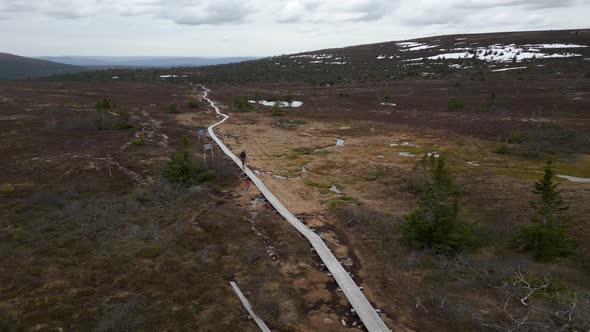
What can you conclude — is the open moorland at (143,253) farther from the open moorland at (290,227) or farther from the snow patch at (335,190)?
the snow patch at (335,190)

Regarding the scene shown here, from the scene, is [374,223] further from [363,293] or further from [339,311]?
[339,311]

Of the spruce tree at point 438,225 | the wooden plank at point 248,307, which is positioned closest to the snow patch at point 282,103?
the spruce tree at point 438,225

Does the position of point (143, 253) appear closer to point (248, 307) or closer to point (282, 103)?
point (248, 307)

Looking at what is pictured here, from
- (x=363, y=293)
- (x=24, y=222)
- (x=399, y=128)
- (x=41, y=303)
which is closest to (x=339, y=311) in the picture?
(x=363, y=293)

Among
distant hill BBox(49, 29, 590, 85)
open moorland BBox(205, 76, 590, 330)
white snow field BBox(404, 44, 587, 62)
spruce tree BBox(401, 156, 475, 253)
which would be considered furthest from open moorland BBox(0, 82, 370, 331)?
white snow field BBox(404, 44, 587, 62)

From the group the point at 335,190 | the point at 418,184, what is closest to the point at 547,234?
the point at 418,184

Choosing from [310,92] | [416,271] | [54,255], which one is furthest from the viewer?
[310,92]

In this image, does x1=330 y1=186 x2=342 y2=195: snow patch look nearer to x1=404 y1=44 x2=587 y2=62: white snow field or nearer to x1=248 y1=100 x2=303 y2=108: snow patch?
x1=248 y1=100 x2=303 y2=108: snow patch

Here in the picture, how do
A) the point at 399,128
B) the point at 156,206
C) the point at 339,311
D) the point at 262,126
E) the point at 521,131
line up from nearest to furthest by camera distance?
the point at 339,311, the point at 156,206, the point at 521,131, the point at 399,128, the point at 262,126

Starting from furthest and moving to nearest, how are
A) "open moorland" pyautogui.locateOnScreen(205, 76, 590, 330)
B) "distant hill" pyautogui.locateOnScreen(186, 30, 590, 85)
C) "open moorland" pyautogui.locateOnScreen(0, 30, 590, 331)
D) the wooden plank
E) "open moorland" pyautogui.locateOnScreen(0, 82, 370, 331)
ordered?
"distant hill" pyautogui.locateOnScreen(186, 30, 590, 85), "open moorland" pyautogui.locateOnScreen(205, 76, 590, 330), "open moorland" pyautogui.locateOnScreen(0, 30, 590, 331), "open moorland" pyautogui.locateOnScreen(0, 82, 370, 331), the wooden plank

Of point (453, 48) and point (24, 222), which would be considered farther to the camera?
point (453, 48)

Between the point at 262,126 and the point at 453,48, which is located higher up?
the point at 453,48
